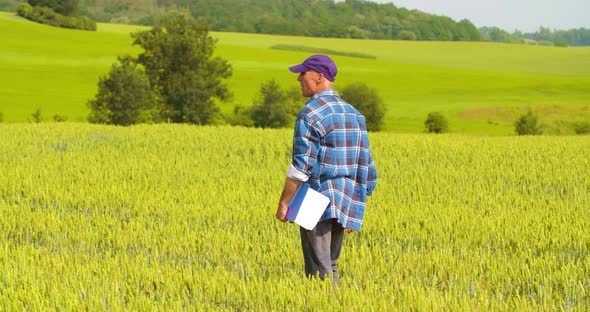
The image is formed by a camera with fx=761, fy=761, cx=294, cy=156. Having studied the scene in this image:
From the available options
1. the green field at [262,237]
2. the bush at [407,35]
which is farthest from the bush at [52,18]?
the green field at [262,237]

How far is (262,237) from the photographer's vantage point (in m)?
8.80

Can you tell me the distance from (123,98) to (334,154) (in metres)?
50.7

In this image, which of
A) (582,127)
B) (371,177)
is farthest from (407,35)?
(371,177)

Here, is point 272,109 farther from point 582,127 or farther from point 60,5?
point 60,5

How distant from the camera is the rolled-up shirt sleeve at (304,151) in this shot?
5391mm

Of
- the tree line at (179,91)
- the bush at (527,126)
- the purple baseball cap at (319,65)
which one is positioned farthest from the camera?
the bush at (527,126)

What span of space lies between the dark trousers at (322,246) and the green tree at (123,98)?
4948cm

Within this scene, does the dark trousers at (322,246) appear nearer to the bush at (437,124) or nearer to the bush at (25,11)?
the bush at (437,124)

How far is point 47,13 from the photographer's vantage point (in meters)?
118

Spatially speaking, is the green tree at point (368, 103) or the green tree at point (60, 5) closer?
the green tree at point (368, 103)

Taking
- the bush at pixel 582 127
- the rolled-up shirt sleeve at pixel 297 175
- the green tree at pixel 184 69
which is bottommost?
the bush at pixel 582 127

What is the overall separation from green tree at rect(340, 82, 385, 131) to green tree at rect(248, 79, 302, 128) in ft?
16.9

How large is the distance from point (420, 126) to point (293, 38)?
76744mm

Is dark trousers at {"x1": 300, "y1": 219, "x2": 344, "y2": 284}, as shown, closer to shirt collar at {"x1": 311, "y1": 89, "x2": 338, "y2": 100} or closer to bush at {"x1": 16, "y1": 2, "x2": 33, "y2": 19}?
shirt collar at {"x1": 311, "y1": 89, "x2": 338, "y2": 100}
